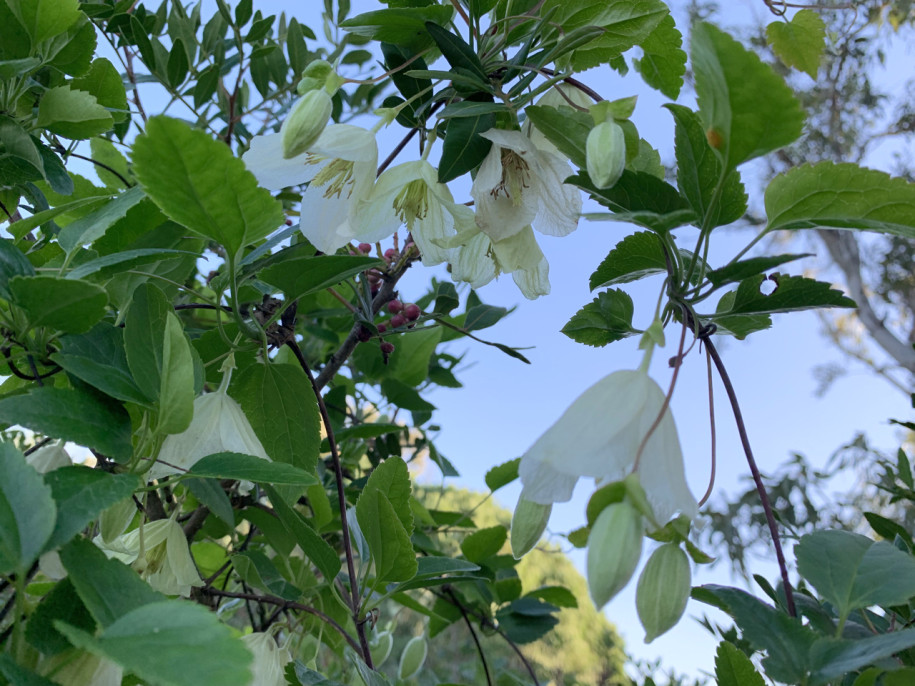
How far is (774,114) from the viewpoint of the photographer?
0.32 meters

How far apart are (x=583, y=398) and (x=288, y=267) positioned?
0.65 ft

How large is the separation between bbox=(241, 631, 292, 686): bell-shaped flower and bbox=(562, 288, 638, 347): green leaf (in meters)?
0.34

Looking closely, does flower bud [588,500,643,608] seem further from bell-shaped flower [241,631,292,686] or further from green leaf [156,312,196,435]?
bell-shaped flower [241,631,292,686]

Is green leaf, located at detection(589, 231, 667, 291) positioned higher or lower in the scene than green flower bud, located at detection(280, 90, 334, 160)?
lower

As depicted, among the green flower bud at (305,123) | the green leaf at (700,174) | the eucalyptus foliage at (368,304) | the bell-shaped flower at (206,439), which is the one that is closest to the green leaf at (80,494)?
the eucalyptus foliage at (368,304)

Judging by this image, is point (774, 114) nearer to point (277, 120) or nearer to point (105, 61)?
point (105, 61)

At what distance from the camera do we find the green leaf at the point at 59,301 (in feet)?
1.15

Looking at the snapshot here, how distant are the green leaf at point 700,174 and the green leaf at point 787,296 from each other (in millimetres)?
53

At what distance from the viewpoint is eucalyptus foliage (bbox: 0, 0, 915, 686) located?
1.03 feet

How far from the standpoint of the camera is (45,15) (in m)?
0.54

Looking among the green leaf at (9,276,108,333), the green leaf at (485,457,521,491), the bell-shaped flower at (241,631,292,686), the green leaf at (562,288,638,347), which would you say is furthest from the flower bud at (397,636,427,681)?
the green leaf at (9,276,108,333)

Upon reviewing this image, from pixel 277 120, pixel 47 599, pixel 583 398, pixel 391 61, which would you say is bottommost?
pixel 47 599

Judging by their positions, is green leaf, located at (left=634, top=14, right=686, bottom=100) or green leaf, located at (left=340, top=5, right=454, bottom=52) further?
green leaf, located at (left=634, top=14, right=686, bottom=100)

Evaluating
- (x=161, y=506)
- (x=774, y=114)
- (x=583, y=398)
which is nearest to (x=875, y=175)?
(x=774, y=114)
